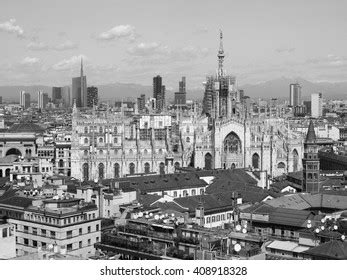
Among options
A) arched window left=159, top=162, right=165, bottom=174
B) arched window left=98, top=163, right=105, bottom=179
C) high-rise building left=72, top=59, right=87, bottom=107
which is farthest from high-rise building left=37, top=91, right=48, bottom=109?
arched window left=159, top=162, right=165, bottom=174

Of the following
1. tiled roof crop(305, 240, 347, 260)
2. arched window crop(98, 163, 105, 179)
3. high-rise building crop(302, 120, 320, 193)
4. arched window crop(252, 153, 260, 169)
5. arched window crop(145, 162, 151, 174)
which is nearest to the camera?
tiled roof crop(305, 240, 347, 260)

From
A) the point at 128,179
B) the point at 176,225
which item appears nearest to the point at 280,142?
the point at 128,179

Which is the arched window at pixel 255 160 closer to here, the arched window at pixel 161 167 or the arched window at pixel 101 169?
the arched window at pixel 161 167

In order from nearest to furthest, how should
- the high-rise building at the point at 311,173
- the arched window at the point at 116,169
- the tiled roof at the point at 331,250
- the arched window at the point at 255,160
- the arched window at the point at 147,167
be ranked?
the tiled roof at the point at 331,250 < the high-rise building at the point at 311,173 < the arched window at the point at 116,169 < the arched window at the point at 147,167 < the arched window at the point at 255,160

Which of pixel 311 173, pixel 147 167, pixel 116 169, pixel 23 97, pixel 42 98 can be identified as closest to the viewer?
pixel 311 173

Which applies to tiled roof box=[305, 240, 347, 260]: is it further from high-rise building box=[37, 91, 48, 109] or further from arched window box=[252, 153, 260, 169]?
high-rise building box=[37, 91, 48, 109]

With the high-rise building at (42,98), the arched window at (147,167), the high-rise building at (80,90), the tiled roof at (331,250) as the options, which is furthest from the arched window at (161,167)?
the tiled roof at (331,250)

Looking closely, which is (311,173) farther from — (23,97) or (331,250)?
(23,97)

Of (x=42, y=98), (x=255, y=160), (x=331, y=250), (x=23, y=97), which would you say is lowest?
(x=255, y=160)

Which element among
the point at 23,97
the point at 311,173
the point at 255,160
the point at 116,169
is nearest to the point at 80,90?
the point at 23,97

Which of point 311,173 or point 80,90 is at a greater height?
point 80,90

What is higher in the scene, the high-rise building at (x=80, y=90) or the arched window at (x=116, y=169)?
the high-rise building at (x=80, y=90)

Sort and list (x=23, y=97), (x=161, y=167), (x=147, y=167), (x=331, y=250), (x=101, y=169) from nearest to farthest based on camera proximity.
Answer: (x=331, y=250) < (x=101, y=169) < (x=147, y=167) < (x=161, y=167) < (x=23, y=97)
